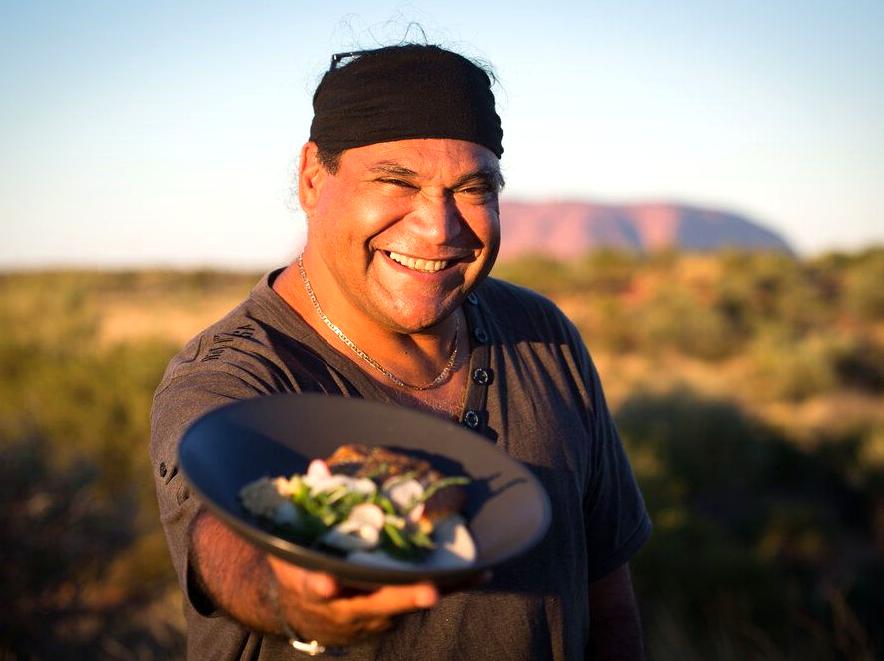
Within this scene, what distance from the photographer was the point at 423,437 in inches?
64.4

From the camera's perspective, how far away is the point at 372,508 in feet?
4.46

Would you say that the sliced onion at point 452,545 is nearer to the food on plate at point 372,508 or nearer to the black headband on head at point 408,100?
the food on plate at point 372,508

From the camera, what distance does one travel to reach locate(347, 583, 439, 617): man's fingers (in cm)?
124

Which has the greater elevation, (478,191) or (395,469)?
(478,191)

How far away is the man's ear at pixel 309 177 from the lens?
243 cm

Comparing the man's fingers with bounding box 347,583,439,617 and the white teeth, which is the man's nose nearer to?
the white teeth

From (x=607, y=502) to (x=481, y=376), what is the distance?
0.51 meters

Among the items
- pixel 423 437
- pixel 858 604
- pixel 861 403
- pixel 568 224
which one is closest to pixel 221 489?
pixel 423 437

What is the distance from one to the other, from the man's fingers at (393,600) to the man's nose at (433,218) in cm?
107

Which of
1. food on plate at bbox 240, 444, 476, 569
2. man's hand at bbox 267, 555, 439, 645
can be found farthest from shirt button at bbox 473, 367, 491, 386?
man's hand at bbox 267, 555, 439, 645

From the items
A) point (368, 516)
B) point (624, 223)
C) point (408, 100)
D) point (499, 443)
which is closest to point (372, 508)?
point (368, 516)

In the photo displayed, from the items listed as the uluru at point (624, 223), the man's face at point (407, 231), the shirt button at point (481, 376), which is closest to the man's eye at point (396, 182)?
the man's face at point (407, 231)

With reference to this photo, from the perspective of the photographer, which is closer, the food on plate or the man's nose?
the food on plate

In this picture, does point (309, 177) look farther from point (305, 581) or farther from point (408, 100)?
point (305, 581)
